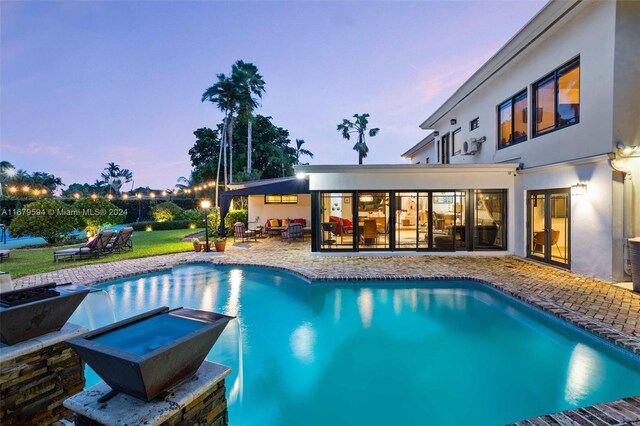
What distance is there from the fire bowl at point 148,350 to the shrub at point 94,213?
16847 mm

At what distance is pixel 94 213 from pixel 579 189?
776 inches

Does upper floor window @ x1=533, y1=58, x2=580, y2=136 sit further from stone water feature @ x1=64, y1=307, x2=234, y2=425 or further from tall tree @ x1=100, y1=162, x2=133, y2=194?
tall tree @ x1=100, y1=162, x2=133, y2=194

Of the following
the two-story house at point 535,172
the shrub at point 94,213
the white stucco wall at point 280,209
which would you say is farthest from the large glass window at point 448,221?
the shrub at point 94,213

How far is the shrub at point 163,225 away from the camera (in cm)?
2277

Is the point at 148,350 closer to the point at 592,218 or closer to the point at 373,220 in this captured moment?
the point at 592,218

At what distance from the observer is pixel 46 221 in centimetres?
1468

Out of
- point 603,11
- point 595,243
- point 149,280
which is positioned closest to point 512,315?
point 595,243

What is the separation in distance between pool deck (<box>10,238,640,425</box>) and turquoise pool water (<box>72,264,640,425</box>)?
38cm

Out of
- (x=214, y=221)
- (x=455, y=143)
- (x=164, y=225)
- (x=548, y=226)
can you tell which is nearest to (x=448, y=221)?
(x=548, y=226)

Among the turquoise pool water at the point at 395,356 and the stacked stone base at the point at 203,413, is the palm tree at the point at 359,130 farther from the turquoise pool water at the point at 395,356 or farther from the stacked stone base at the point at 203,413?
the stacked stone base at the point at 203,413

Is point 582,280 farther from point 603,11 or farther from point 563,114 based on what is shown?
point 603,11

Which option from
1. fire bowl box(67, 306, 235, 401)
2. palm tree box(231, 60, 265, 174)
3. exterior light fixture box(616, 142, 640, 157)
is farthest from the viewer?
palm tree box(231, 60, 265, 174)

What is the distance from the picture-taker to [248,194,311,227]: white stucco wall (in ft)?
64.6

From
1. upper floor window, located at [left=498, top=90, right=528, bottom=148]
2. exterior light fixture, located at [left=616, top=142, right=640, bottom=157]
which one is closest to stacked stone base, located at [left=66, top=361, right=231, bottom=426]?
exterior light fixture, located at [left=616, top=142, right=640, bottom=157]
